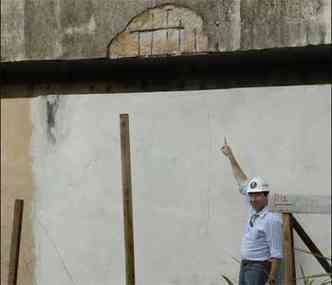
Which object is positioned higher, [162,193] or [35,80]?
[35,80]

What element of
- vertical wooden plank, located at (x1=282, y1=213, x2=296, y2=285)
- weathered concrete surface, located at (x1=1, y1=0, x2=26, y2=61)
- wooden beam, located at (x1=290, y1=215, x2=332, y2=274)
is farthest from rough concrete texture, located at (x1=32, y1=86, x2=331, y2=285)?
vertical wooden plank, located at (x1=282, y1=213, x2=296, y2=285)

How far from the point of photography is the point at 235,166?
625cm

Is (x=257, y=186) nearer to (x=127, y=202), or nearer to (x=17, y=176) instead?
(x=127, y=202)

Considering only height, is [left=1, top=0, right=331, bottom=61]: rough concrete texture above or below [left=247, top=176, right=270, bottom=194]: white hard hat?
above

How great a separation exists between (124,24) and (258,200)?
1642 mm

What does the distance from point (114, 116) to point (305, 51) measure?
1.48m

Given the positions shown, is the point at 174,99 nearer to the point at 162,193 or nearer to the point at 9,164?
Answer: the point at 162,193

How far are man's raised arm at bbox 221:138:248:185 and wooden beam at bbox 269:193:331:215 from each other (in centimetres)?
28

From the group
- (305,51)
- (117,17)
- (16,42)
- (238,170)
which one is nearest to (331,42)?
(305,51)

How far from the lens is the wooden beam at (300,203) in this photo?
5762mm

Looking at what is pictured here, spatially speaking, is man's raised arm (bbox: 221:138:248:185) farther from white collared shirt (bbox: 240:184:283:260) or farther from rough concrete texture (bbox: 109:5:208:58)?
rough concrete texture (bbox: 109:5:208:58)

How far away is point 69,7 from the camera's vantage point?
21.7ft

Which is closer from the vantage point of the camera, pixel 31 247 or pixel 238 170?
pixel 238 170

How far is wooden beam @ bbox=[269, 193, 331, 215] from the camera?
18.9ft
